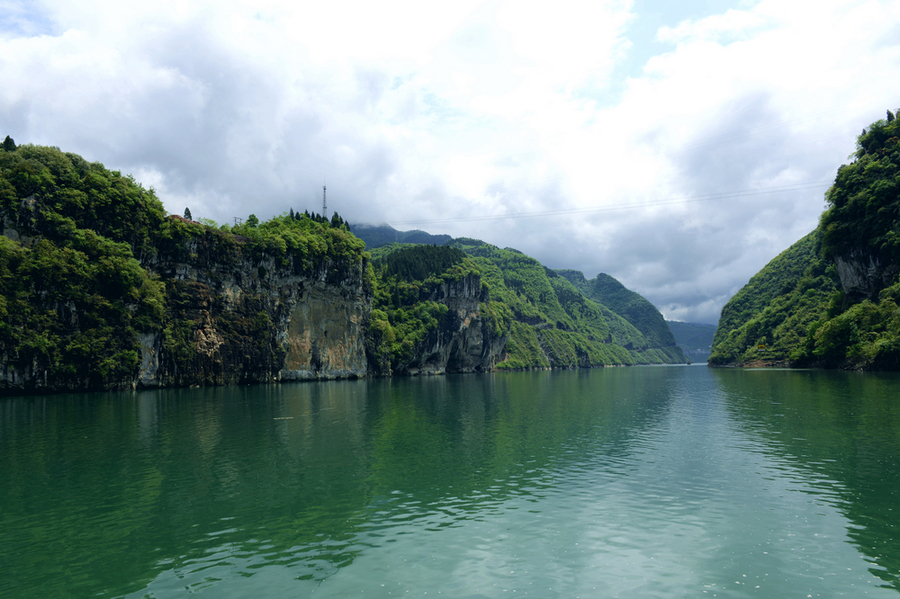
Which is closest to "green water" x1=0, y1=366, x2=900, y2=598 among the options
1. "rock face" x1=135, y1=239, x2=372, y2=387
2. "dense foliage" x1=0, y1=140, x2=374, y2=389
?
"dense foliage" x1=0, y1=140, x2=374, y2=389

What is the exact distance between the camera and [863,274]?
102 meters

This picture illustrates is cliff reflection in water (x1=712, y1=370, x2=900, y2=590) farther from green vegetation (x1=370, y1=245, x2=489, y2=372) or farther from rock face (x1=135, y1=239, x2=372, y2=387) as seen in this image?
green vegetation (x1=370, y1=245, x2=489, y2=372)

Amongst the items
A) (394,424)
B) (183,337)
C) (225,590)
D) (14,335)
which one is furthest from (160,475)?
(183,337)

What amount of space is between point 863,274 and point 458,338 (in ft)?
346

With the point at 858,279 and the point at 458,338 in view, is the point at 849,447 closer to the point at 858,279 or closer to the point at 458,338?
the point at 858,279

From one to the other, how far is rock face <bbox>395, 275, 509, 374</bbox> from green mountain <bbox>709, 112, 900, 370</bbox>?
85139mm

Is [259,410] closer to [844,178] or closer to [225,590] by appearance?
[225,590]

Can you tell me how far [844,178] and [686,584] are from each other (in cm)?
13126

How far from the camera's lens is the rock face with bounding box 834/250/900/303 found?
97250mm

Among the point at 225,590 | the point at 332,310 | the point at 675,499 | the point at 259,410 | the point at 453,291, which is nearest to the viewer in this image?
the point at 225,590

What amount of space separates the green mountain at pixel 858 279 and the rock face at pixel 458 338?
85.1 m

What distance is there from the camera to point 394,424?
1518 inches

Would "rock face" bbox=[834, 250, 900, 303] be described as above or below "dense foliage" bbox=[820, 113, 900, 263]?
below

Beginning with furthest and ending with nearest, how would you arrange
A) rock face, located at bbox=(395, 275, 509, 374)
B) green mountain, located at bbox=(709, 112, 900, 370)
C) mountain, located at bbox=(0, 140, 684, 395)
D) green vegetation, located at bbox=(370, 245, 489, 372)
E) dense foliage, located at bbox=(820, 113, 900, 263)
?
rock face, located at bbox=(395, 275, 509, 374), green vegetation, located at bbox=(370, 245, 489, 372), dense foliage, located at bbox=(820, 113, 900, 263), green mountain, located at bbox=(709, 112, 900, 370), mountain, located at bbox=(0, 140, 684, 395)
